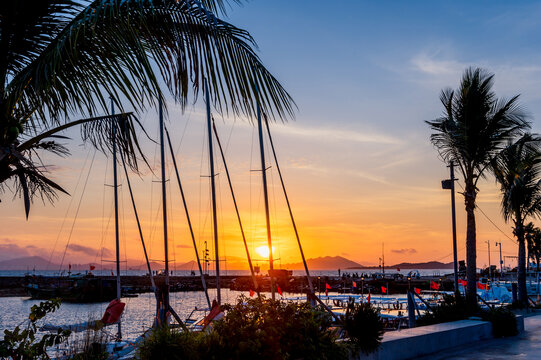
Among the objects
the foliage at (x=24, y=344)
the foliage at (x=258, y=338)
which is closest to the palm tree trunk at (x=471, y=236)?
the foliage at (x=258, y=338)

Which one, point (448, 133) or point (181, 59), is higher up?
point (448, 133)

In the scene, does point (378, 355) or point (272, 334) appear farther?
point (378, 355)

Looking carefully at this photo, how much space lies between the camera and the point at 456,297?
58.9 feet

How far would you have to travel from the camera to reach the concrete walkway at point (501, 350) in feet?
40.4

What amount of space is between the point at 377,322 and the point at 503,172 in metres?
14.0

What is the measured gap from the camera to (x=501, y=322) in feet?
52.6

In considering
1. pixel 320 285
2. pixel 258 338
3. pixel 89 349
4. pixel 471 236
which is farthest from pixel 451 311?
pixel 320 285

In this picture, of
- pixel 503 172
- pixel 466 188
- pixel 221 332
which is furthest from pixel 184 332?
pixel 503 172

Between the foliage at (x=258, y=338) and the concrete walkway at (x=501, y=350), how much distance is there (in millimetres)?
4239

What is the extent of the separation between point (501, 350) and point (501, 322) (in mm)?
2968

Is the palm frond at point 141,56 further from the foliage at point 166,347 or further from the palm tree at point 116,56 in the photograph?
the foliage at point 166,347

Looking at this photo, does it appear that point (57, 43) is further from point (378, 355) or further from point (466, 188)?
point (466, 188)

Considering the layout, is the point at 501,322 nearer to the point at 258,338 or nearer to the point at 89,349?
the point at 258,338

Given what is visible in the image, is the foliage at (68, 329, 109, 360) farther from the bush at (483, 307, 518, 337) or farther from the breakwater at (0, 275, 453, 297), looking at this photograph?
the breakwater at (0, 275, 453, 297)
